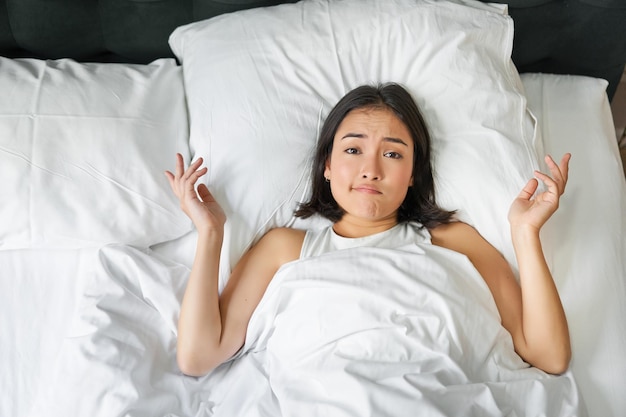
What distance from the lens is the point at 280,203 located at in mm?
1422

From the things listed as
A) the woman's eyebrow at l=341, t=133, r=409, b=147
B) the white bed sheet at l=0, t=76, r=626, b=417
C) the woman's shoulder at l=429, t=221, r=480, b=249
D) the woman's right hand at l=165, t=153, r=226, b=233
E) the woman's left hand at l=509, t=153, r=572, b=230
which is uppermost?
the woman's eyebrow at l=341, t=133, r=409, b=147

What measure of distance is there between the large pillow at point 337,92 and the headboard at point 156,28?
0.11 meters

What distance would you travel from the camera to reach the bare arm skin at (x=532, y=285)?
4.04 feet

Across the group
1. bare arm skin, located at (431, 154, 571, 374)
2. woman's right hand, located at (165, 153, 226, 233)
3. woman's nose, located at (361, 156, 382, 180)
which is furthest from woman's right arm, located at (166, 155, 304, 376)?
bare arm skin, located at (431, 154, 571, 374)

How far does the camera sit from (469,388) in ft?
3.76

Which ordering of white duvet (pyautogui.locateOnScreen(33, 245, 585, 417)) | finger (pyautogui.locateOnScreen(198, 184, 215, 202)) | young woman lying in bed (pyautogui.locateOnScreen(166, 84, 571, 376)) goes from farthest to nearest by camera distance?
finger (pyautogui.locateOnScreen(198, 184, 215, 202)), young woman lying in bed (pyautogui.locateOnScreen(166, 84, 571, 376)), white duvet (pyautogui.locateOnScreen(33, 245, 585, 417))

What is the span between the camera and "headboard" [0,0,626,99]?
61.0 inches

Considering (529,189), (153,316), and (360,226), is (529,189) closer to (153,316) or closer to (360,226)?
(360,226)

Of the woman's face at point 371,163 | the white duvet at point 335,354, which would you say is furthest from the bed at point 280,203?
the woman's face at point 371,163

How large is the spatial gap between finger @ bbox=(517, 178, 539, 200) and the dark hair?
169 mm

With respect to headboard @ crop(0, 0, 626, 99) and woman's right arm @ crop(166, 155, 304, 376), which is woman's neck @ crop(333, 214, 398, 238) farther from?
headboard @ crop(0, 0, 626, 99)

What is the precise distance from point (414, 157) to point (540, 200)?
0.99 feet

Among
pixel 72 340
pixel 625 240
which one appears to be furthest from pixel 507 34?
pixel 72 340

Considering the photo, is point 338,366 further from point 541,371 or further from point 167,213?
point 167,213
